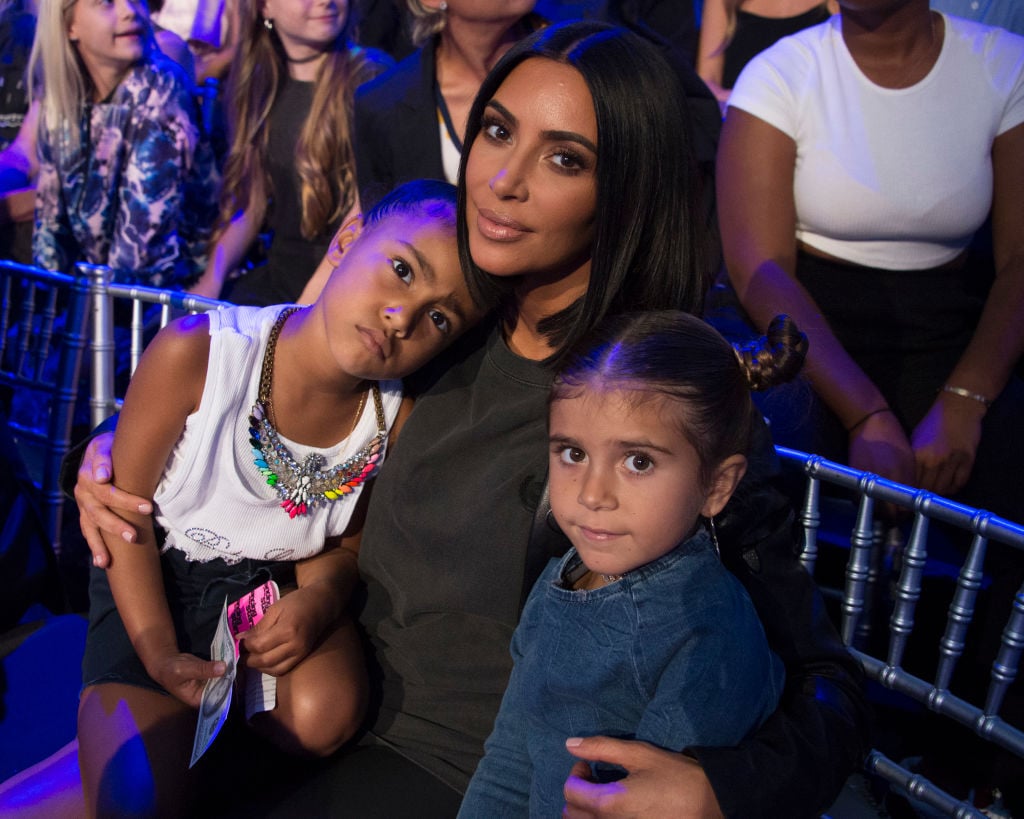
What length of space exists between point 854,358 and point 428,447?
1365 millimetres

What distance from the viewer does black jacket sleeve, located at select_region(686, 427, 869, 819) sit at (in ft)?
4.27

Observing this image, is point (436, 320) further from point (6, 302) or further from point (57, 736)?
point (6, 302)

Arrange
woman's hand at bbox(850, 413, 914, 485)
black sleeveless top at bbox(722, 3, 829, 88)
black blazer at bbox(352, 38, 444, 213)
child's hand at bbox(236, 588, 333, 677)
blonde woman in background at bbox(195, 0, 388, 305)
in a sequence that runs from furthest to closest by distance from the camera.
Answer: blonde woman in background at bbox(195, 0, 388, 305) < black sleeveless top at bbox(722, 3, 829, 88) < black blazer at bbox(352, 38, 444, 213) < woman's hand at bbox(850, 413, 914, 485) < child's hand at bbox(236, 588, 333, 677)

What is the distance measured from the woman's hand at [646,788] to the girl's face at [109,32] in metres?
3.39

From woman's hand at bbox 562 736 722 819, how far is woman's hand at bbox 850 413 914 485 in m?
1.29

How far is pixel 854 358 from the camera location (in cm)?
266

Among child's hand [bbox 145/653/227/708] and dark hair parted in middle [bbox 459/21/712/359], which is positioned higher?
dark hair parted in middle [bbox 459/21/712/359]

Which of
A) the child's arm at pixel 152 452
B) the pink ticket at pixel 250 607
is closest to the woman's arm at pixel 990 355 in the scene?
the pink ticket at pixel 250 607

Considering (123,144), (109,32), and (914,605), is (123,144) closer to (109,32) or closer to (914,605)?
(109,32)

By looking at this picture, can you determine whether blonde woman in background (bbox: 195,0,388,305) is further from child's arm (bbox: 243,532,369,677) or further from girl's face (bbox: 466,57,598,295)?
girl's face (bbox: 466,57,598,295)

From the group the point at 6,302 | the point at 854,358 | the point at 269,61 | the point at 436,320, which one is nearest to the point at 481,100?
the point at 436,320

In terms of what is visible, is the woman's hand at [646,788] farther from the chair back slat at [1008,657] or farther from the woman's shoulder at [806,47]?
the woman's shoulder at [806,47]

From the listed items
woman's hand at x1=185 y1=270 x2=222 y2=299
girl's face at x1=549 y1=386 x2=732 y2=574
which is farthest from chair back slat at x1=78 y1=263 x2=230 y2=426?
girl's face at x1=549 y1=386 x2=732 y2=574

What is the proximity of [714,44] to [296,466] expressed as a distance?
2.40 m
